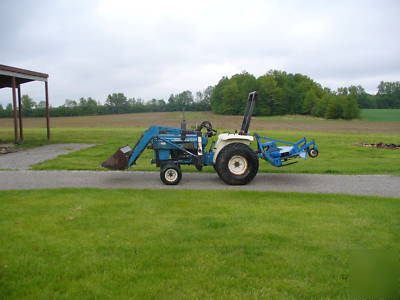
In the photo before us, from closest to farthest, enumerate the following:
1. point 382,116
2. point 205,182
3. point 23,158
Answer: point 205,182 → point 23,158 → point 382,116

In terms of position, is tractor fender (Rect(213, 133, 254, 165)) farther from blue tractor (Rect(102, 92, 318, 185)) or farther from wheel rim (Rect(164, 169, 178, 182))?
wheel rim (Rect(164, 169, 178, 182))

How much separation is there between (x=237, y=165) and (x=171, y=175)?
152cm

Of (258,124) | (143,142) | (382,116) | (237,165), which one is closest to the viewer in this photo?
(237,165)

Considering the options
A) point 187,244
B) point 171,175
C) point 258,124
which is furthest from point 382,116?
point 187,244

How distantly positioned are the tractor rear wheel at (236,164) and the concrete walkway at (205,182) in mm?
197

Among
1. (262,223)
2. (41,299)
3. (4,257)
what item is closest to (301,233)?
(262,223)

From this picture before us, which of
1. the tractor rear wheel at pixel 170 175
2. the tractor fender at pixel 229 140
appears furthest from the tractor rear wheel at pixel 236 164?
the tractor rear wheel at pixel 170 175

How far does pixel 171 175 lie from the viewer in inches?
350

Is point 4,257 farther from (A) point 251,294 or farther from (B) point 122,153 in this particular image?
(B) point 122,153

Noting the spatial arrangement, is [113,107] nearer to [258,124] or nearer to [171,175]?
[258,124]

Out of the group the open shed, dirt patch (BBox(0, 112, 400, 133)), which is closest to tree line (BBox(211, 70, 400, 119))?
dirt patch (BBox(0, 112, 400, 133))

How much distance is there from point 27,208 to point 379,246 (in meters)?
5.37

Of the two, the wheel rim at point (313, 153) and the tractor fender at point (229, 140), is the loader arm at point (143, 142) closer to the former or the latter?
the tractor fender at point (229, 140)

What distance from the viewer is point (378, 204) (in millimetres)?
6941
